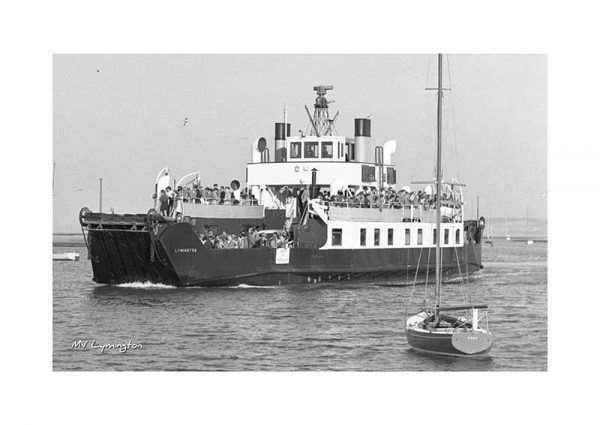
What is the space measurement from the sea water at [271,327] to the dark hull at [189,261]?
38cm

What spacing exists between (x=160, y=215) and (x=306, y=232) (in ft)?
21.2

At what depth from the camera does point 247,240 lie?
45406 mm

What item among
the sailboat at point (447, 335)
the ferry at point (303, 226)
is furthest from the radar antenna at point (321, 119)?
the sailboat at point (447, 335)

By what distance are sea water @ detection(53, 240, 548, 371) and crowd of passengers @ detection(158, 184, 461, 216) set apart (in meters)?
2.83

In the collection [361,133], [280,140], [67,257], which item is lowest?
[67,257]

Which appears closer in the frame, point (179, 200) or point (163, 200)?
point (163, 200)

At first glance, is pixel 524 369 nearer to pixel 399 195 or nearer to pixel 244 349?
pixel 244 349

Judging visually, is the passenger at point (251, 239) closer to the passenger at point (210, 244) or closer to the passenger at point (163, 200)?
the passenger at point (210, 244)

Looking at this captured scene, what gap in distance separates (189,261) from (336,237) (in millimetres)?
6845

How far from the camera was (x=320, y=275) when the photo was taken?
47375 millimetres

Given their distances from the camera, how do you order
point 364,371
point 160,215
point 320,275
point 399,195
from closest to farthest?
Answer: point 364,371 → point 160,215 → point 320,275 → point 399,195

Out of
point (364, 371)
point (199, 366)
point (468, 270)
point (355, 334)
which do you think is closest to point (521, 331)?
point (355, 334)

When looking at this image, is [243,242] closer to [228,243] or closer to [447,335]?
[228,243]

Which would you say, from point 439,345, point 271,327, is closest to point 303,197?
point 271,327
